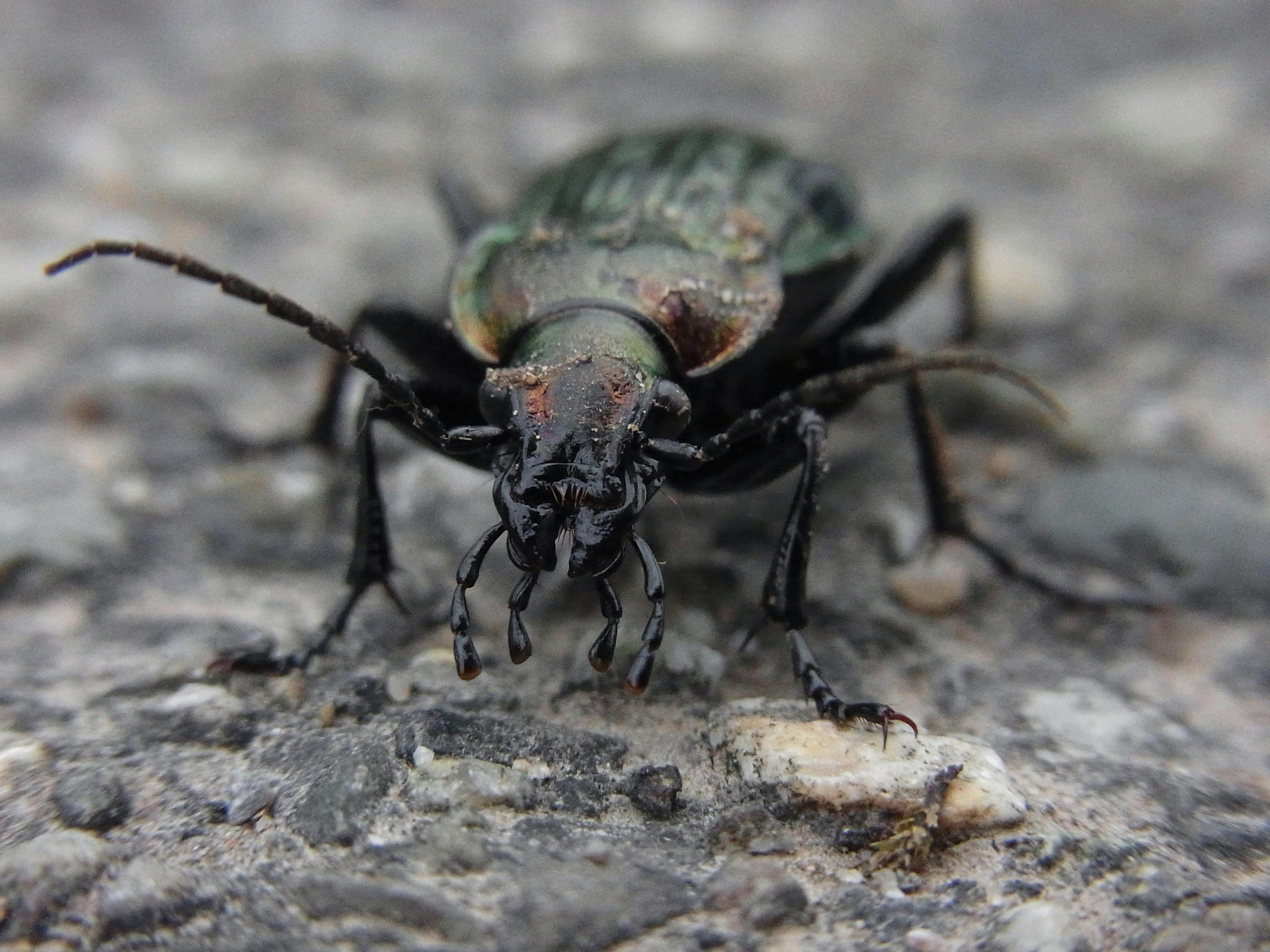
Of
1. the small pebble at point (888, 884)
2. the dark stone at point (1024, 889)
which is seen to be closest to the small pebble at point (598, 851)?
the small pebble at point (888, 884)

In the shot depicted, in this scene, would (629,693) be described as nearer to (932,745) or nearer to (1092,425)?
(932,745)

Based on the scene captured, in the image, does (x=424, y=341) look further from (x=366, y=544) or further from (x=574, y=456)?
(x=574, y=456)

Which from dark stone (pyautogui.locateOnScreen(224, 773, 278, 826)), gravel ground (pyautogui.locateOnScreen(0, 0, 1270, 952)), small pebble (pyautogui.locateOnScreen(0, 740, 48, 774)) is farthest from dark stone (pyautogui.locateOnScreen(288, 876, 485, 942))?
small pebble (pyautogui.locateOnScreen(0, 740, 48, 774))

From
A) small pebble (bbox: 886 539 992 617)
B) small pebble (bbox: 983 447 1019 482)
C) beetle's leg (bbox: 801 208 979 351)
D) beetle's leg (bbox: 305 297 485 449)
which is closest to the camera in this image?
small pebble (bbox: 886 539 992 617)

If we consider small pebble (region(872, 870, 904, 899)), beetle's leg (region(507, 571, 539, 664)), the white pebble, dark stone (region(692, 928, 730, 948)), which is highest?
beetle's leg (region(507, 571, 539, 664))

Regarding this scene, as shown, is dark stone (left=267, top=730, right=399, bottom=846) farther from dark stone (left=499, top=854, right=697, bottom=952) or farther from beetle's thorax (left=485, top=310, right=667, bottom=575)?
beetle's thorax (left=485, top=310, right=667, bottom=575)

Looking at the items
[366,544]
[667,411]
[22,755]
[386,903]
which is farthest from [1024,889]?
[22,755]

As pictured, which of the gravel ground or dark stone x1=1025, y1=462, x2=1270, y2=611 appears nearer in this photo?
the gravel ground
